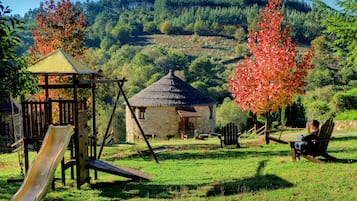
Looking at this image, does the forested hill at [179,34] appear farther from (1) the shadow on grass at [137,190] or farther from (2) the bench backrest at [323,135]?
(1) the shadow on grass at [137,190]

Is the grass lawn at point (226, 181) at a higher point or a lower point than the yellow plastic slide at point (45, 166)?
lower

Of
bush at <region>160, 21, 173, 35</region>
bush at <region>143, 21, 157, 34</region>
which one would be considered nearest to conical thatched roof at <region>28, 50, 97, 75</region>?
bush at <region>160, 21, 173, 35</region>

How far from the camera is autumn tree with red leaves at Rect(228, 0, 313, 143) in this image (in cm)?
1825

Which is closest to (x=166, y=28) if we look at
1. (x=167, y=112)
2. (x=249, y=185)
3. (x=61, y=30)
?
(x=167, y=112)

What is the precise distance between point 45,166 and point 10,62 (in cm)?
206

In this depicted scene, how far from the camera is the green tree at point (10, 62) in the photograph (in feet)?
23.0

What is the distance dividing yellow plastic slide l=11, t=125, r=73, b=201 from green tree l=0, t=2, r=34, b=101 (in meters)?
1.12

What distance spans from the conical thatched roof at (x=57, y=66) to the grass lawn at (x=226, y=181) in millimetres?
3013

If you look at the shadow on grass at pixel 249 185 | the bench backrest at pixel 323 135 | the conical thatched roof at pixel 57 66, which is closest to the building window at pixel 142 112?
the conical thatched roof at pixel 57 66

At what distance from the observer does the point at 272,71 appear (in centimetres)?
1823

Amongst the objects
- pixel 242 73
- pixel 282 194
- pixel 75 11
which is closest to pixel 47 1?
pixel 75 11

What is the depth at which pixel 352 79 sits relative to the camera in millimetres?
64875

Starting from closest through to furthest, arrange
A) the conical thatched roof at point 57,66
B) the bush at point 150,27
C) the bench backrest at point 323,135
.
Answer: the conical thatched roof at point 57,66, the bench backrest at point 323,135, the bush at point 150,27

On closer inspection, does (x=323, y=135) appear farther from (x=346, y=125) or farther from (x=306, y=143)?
(x=346, y=125)
